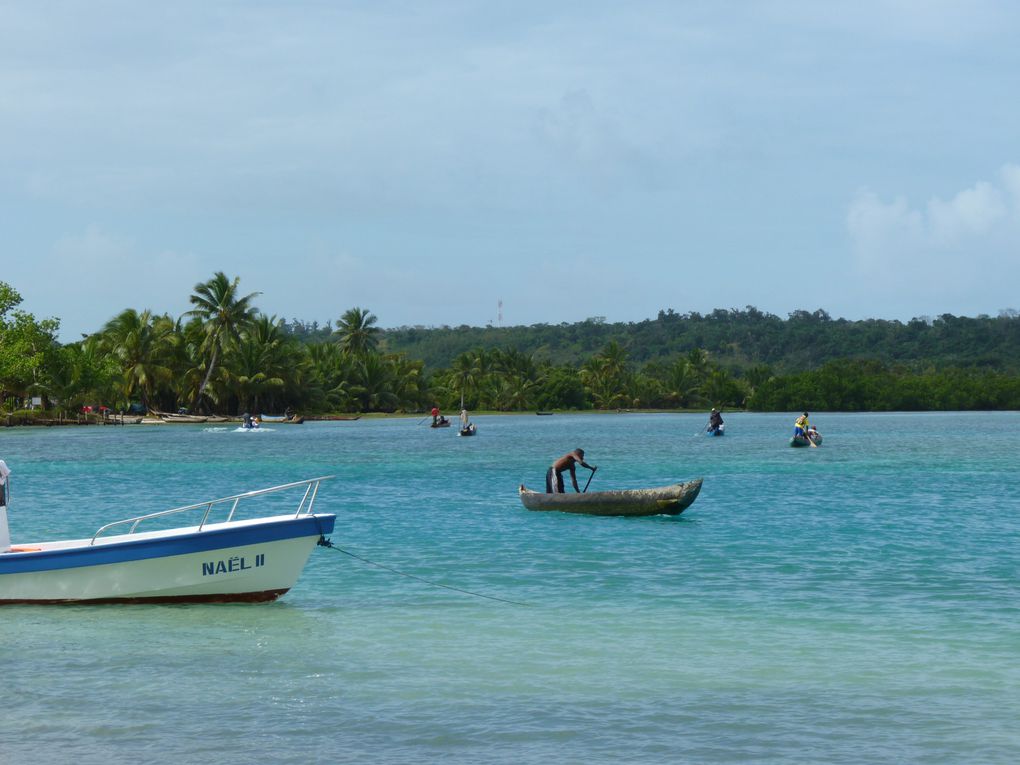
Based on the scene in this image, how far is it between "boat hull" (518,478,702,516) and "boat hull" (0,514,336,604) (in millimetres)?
14763

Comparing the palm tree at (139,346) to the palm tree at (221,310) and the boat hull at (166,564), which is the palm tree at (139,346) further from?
the boat hull at (166,564)

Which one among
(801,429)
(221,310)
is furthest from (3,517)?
(221,310)

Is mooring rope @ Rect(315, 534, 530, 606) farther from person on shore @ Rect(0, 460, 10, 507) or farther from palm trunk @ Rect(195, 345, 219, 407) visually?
Answer: palm trunk @ Rect(195, 345, 219, 407)

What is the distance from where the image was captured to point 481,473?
175 ft

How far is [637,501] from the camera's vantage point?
30.9 meters

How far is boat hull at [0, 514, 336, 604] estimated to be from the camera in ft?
54.5

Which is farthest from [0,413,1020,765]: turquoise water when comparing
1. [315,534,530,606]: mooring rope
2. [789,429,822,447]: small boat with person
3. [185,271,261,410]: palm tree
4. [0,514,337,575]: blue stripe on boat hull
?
→ [185,271,261,410]: palm tree

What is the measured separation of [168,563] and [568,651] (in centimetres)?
608

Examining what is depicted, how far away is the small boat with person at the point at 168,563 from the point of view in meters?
16.6

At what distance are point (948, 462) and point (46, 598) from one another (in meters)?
52.9

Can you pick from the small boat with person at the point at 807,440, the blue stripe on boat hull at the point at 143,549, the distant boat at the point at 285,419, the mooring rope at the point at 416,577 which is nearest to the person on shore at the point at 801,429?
the small boat with person at the point at 807,440

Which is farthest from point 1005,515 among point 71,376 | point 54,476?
point 71,376

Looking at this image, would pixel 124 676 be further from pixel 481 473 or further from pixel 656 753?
pixel 481 473

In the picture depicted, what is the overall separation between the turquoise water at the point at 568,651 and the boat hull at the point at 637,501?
445mm
